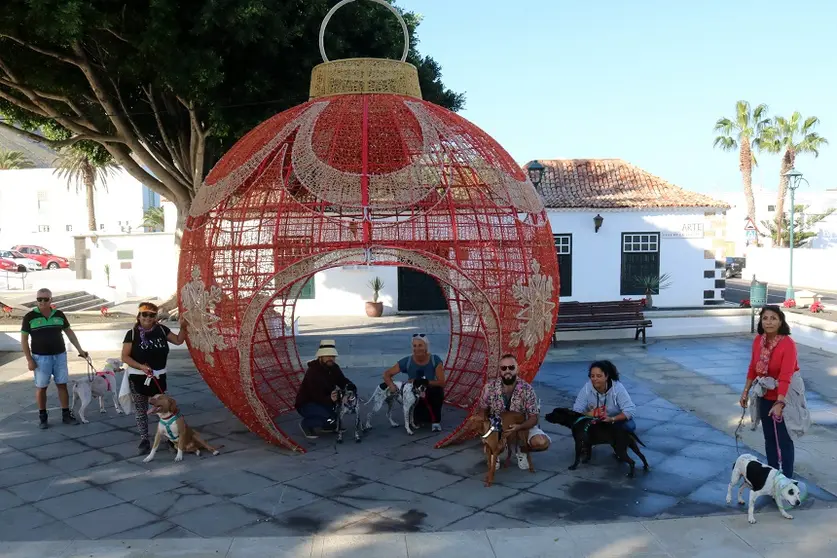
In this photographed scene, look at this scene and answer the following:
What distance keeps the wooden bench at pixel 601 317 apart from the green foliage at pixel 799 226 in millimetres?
31192

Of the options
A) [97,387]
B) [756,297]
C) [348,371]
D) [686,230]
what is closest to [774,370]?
[348,371]

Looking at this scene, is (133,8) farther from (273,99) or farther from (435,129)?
(435,129)

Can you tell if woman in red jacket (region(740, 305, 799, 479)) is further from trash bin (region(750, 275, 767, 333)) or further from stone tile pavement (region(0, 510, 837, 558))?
trash bin (region(750, 275, 767, 333))

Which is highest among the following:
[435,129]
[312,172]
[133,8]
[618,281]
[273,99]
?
[133,8]

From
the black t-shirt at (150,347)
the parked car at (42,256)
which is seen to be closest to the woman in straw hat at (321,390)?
the black t-shirt at (150,347)

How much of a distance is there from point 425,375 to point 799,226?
42810 millimetres

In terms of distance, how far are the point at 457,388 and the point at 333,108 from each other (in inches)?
151

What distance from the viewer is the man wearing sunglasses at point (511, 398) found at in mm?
6395

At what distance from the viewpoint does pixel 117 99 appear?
1355 centimetres

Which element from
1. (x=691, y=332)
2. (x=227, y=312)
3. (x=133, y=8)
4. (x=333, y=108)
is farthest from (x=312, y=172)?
(x=691, y=332)

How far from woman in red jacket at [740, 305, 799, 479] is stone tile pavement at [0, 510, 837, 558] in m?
0.73

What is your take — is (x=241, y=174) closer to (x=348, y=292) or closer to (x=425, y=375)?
(x=425, y=375)

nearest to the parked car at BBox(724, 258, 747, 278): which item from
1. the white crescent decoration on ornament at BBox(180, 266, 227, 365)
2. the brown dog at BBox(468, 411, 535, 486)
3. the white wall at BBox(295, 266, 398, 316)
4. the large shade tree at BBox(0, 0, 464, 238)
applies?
the white wall at BBox(295, 266, 398, 316)

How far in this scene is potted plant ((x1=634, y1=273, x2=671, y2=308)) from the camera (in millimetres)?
19328
